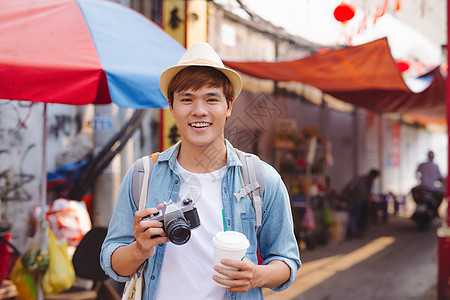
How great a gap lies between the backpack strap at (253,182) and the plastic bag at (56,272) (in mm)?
2521

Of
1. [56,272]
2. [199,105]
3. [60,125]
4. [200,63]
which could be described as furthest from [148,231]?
[60,125]

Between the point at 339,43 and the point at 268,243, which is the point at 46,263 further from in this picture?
the point at 339,43

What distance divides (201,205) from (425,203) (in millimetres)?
10229

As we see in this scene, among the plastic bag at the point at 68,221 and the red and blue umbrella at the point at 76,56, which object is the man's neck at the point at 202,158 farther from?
the plastic bag at the point at 68,221

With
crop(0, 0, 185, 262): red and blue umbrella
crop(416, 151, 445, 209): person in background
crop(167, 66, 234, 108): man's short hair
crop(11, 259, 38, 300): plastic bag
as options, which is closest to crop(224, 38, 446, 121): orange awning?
crop(0, 0, 185, 262): red and blue umbrella

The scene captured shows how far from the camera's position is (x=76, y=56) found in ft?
8.94

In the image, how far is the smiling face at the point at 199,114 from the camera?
171 centimetres

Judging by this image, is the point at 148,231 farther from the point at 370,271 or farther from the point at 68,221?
the point at 370,271

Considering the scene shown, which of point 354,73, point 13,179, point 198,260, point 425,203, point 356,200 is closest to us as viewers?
point 198,260

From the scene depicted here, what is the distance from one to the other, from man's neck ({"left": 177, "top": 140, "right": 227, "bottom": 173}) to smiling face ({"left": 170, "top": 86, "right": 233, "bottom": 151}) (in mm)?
40

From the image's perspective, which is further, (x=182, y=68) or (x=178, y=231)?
(x=182, y=68)

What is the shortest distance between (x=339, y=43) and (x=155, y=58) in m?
7.24

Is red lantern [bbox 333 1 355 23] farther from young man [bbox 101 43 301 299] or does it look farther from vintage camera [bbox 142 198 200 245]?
vintage camera [bbox 142 198 200 245]

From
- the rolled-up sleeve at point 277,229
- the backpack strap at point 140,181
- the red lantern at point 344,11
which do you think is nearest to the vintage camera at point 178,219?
the backpack strap at point 140,181
